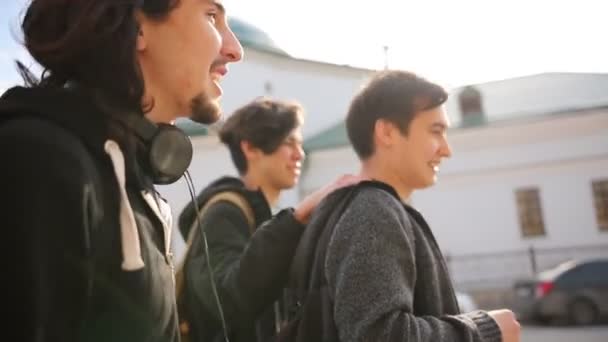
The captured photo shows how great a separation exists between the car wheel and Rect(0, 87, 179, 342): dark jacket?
504 inches

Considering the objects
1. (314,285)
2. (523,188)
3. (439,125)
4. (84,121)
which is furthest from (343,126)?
(84,121)

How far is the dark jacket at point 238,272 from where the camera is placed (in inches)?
82.8

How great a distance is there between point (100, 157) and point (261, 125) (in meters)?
1.80

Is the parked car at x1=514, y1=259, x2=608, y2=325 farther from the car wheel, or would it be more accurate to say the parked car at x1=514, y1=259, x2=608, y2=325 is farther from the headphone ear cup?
the headphone ear cup

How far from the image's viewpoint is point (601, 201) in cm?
1841

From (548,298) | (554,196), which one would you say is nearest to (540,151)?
(554,196)

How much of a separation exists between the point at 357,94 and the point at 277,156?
2.74ft

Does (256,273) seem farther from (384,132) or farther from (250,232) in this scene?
(384,132)

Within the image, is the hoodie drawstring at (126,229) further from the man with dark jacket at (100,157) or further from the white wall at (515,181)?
the white wall at (515,181)

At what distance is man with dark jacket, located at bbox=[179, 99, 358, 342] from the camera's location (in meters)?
2.11

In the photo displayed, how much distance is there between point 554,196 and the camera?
61.0ft

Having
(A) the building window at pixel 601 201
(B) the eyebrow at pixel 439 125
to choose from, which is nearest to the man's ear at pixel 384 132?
(B) the eyebrow at pixel 439 125

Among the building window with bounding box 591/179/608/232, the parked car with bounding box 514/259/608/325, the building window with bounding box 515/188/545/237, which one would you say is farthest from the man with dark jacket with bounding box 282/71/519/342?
the building window with bounding box 591/179/608/232

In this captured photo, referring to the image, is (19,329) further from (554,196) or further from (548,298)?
(554,196)
